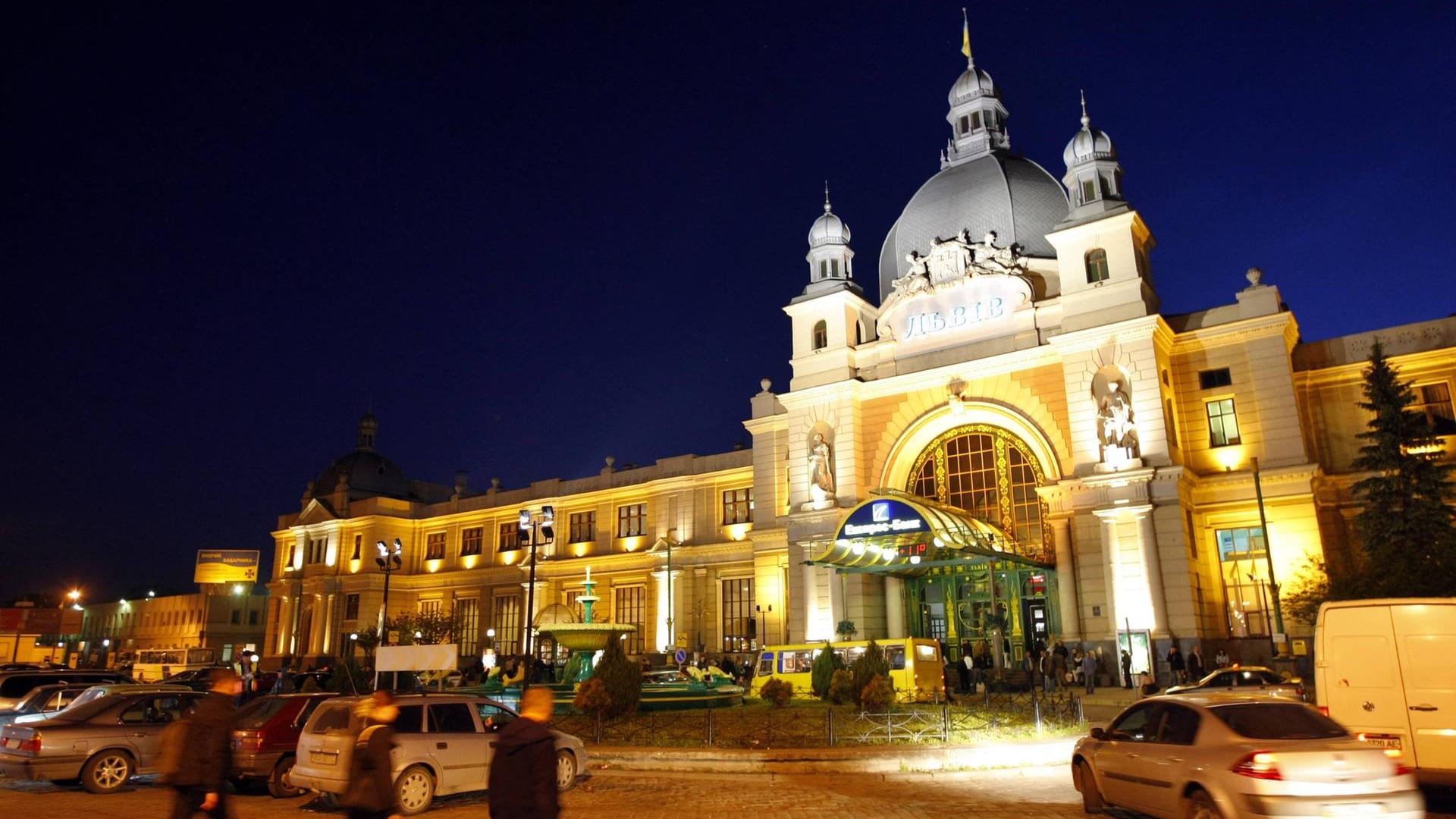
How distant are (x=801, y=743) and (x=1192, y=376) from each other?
77.5 feet

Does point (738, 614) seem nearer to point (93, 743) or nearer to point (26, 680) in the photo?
point (26, 680)

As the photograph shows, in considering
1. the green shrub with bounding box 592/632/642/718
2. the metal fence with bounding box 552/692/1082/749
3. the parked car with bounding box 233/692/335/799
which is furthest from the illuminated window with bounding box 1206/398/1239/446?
the parked car with bounding box 233/692/335/799

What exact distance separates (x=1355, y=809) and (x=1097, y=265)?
94.2 feet

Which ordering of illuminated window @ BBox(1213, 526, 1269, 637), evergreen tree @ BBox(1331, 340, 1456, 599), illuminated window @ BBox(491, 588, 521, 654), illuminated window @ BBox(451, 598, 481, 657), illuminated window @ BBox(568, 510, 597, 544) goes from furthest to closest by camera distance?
illuminated window @ BBox(451, 598, 481, 657) → illuminated window @ BBox(568, 510, 597, 544) → illuminated window @ BBox(491, 588, 521, 654) → illuminated window @ BBox(1213, 526, 1269, 637) → evergreen tree @ BBox(1331, 340, 1456, 599)

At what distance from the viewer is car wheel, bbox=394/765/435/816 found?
12.4m

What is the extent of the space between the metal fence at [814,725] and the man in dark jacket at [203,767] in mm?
9739

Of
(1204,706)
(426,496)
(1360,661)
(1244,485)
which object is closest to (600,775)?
(1204,706)

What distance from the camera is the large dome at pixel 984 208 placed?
38.8 metres

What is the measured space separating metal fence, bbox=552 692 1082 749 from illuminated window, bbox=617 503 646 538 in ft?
98.1

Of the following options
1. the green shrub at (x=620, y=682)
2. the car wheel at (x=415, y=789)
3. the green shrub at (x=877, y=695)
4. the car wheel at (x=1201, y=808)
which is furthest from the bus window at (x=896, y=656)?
the car wheel at (x=1201, y=808)

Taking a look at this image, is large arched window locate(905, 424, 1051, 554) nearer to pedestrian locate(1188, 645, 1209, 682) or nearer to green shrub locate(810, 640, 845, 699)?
pedestrian locate(1188, 645, 1209, 682)

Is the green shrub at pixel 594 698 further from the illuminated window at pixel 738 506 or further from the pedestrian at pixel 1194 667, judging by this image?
the illuminated window at pixel 738 506

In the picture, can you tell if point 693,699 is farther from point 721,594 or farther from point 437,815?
point 721,594

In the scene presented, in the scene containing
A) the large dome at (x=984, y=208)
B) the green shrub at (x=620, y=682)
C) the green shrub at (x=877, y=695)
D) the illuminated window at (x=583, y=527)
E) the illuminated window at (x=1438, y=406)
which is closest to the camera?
the green shrub at (x=620, y=682)
